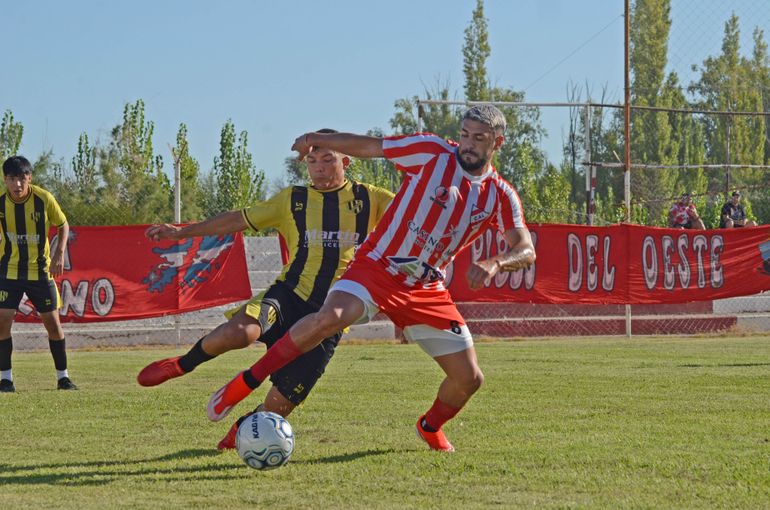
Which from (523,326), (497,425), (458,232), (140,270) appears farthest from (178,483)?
(523,326)

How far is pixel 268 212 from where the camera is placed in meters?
7.55

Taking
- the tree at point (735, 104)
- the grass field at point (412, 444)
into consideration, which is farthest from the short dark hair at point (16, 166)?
the tree at point (735, 104)

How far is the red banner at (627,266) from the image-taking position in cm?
1902

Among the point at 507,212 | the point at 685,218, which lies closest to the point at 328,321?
the point at 507,212

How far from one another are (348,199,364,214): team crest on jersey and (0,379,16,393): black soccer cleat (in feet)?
17.4

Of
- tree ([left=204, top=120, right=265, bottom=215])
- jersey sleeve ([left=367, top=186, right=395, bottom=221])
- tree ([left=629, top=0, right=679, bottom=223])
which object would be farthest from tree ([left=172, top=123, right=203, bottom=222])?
tree ([left=629, top=0, right=679, bottom=223])

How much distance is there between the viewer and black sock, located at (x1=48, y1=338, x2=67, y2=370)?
Answer: 1190 centimetres

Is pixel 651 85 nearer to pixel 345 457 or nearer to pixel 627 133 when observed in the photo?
pixel 627 133

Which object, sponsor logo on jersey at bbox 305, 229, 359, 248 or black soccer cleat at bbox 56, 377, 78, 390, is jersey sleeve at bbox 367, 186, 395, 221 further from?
black soccer cleat at bbox 56, 377, 78, 390

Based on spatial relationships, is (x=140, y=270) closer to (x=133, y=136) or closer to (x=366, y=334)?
(x=366, y=334)

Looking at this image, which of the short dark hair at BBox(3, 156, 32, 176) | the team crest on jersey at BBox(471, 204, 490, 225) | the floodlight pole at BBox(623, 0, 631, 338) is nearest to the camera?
the team crest on jersey at BBox(471, 204, 490, 225)

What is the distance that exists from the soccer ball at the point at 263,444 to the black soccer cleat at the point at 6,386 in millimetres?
5801

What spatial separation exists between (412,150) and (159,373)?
1.88m

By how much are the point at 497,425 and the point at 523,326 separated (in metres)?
11.7
